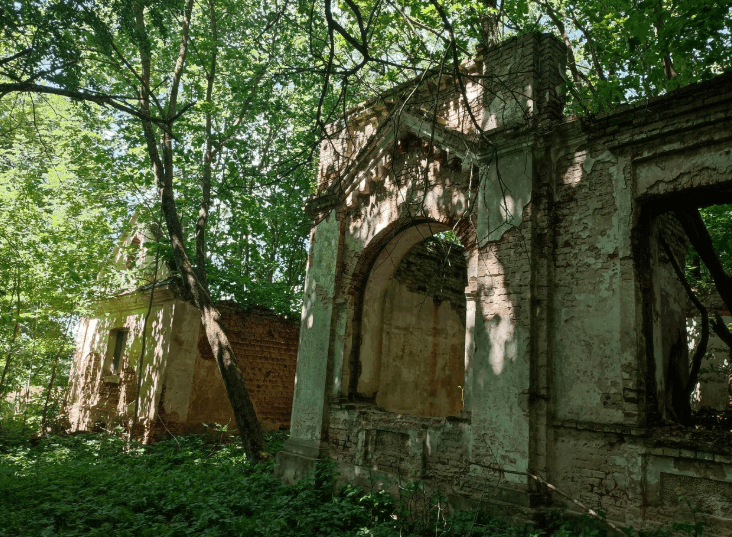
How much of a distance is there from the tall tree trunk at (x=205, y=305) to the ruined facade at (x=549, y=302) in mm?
971

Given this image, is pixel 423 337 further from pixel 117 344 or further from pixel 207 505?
pixel 117 344

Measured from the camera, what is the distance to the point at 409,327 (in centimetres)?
952

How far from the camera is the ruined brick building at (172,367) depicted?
1077 centimetres

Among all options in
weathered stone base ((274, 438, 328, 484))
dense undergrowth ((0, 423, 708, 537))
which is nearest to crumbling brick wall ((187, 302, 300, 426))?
dense undergrowth ((0, 423, 708, 537))

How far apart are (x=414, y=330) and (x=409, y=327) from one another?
137 mm

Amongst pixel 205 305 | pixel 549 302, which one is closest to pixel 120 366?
pixel 205 305

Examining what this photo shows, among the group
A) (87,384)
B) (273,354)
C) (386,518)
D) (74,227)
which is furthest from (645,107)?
(87,384)

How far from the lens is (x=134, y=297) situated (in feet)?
41.0

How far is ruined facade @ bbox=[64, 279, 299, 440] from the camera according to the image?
10.8m

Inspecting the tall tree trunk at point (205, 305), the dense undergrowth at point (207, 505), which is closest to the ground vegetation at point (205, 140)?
the tall tree trunk at point (205, 305)

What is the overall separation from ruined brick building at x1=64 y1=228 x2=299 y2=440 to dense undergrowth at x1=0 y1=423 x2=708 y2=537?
6.20ft

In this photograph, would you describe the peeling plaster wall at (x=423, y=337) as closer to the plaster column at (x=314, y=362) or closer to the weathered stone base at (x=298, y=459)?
the plaster column at (x=314, y=362)

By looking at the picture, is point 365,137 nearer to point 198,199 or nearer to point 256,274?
point 198,199

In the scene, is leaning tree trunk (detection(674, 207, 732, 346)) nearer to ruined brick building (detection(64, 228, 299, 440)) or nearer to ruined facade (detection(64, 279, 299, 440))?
ruined brick building (detection(64, 228, 299, 440))
